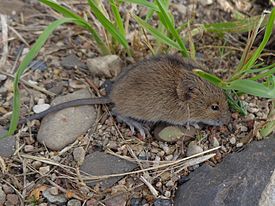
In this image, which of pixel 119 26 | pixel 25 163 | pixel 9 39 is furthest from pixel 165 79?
pixel 9 39

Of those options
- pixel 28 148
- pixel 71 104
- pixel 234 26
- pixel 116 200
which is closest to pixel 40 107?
pixel 71 104

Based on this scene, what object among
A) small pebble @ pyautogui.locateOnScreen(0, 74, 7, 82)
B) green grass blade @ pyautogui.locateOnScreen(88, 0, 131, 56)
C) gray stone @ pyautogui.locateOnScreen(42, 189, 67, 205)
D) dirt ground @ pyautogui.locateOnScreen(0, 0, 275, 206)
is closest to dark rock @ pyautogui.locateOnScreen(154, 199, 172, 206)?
dirt ground @ pyautogui.locateOnScreen(0, 0, 275, 206)

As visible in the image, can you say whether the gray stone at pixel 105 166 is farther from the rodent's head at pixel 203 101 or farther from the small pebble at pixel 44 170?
the rodent's head at pixel 203 101

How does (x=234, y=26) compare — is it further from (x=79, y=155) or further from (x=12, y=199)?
(x=12, y=199)

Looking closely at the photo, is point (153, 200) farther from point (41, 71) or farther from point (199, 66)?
point (41, 71)

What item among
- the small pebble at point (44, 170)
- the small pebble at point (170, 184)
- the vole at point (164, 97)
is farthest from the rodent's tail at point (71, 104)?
the small pebble at point (170, 184)

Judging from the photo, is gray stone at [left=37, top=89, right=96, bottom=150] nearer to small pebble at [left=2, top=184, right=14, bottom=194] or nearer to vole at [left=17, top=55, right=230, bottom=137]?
vole at [left=17, top=55, right=230, bottom=137]

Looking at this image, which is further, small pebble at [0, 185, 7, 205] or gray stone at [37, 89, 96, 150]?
gray stone at [37, 89, 96, 150]

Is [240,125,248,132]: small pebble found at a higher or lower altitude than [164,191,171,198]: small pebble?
lower
